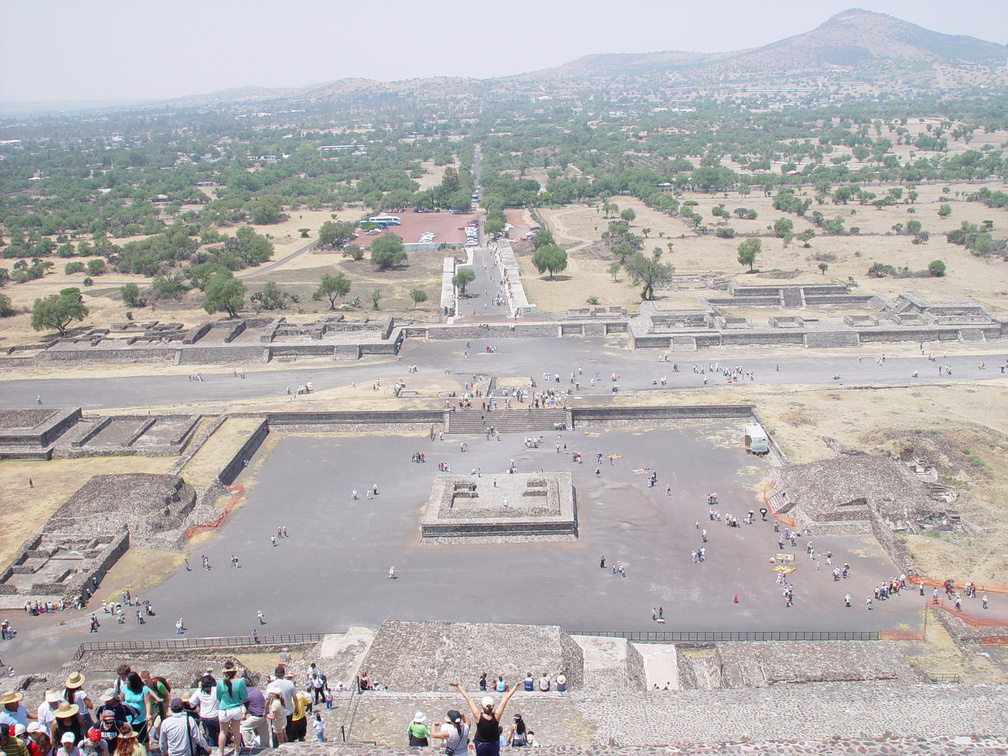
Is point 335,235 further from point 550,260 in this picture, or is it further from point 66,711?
point 66,711

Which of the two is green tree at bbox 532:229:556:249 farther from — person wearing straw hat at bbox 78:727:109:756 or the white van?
person wearing straw hat at bbox 78:727:109:756

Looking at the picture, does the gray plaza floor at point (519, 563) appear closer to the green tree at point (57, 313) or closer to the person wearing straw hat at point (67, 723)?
the person wearing straw hat at point (67, 723)

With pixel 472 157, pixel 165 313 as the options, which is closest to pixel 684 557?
pixel 165 313

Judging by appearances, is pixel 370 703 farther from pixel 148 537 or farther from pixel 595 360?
pixel 595 360

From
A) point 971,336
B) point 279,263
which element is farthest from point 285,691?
point 279,263

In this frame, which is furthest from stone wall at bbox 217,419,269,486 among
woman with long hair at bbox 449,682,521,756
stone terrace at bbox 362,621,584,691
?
woman with long hair at bbox 449,682,521,756
